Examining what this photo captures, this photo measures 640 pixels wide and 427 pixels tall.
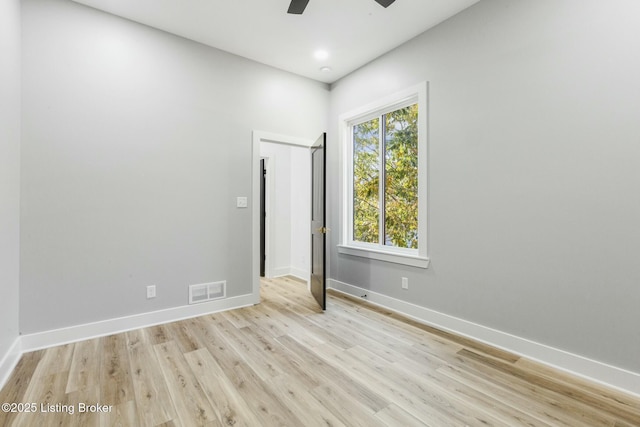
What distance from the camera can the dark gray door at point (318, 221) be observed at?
139 inches

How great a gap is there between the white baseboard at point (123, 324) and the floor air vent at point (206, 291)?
0.05 meters

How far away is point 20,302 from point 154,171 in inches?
58.7

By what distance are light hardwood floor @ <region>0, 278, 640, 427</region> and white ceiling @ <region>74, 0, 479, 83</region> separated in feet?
9.77

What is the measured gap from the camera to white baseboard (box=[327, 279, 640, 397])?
194cm

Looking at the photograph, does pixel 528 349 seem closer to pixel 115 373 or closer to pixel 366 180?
pixel 366 180

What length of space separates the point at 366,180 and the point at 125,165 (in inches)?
107

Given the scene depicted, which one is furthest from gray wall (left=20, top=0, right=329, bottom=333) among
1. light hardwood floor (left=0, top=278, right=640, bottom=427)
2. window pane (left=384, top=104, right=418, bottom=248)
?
window pane (left=384, top=104, right=418, bottom=248)

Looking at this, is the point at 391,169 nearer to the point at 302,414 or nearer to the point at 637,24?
the point at 637,24

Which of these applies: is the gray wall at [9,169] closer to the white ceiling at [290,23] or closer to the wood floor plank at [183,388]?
the white ceiling at [290,23]

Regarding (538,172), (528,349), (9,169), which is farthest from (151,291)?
(538,172)

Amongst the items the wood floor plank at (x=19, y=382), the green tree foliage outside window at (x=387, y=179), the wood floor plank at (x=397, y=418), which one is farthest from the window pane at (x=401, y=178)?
the wood floor plank at (x=19, y=382)

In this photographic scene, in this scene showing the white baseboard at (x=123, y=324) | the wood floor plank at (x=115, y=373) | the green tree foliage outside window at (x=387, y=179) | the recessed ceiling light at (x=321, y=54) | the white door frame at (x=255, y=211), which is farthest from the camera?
the white door frame at (x=255, y=211)

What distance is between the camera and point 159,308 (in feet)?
10.1

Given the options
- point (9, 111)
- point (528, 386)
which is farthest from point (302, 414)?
point (9, 111)
